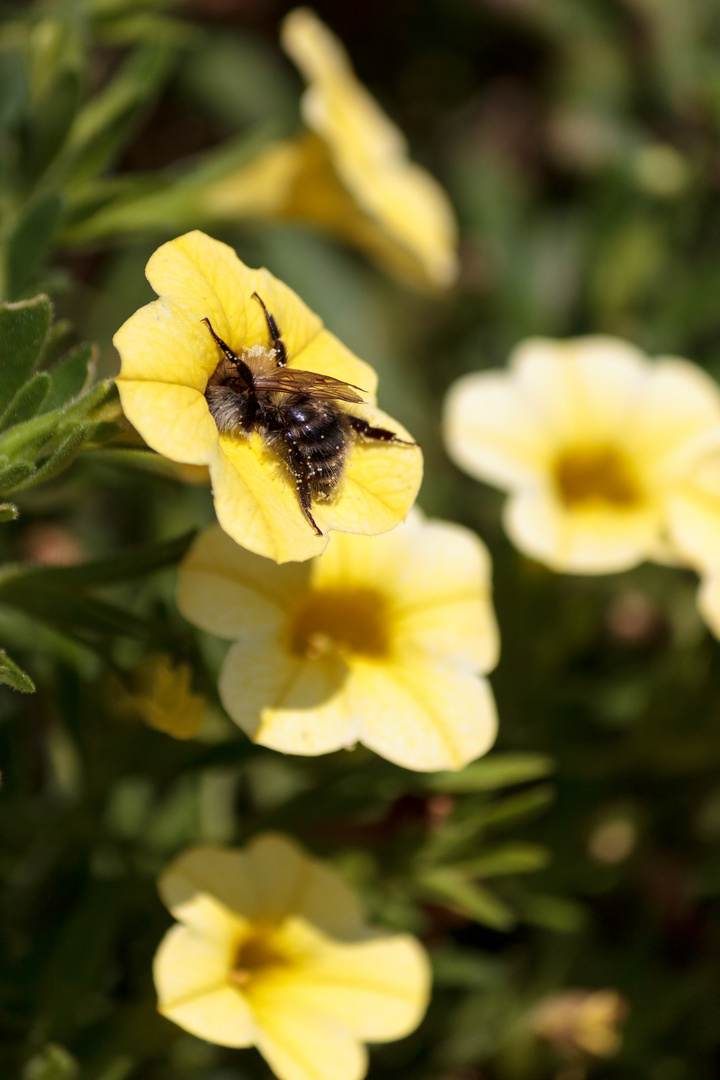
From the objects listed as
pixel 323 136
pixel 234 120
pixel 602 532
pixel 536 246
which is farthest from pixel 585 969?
pixel 234 120

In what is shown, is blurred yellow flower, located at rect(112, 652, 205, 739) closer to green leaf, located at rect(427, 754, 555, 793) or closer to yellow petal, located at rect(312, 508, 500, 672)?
yellow petal, located at rect(312, 508, 500, 672)

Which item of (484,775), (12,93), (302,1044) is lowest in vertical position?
(302,1044)

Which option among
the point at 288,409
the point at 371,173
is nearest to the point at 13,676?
the point at 288,409

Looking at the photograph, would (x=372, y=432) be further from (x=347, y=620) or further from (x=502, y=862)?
(x=502, y=862)

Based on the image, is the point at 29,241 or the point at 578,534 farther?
the point at 578,534

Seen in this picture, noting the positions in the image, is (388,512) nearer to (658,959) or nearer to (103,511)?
(658,959)

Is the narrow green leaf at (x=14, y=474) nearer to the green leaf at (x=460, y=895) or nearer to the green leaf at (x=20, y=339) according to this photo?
the green leaf at (x=20, y=339)
